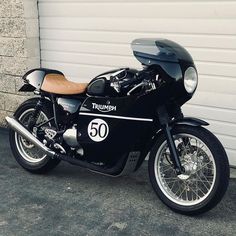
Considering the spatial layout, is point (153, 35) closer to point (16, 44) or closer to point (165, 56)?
point (165, 56)

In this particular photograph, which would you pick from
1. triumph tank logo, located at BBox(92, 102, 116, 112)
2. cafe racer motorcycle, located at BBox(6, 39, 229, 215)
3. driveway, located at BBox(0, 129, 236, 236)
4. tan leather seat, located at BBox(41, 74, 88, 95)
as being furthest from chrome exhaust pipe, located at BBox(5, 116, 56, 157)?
triumph tank logo, located at BBox(92, 102, 116, 112)

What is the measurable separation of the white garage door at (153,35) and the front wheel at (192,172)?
116 cm

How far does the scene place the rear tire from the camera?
4916 millimetres

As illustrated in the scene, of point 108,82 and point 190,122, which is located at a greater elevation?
point 108,82

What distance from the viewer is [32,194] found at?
452 centimetres

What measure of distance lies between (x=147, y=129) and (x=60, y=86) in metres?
1.04

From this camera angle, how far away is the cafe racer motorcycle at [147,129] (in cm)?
393

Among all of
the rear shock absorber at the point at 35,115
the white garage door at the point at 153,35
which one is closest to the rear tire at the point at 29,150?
the rear shock absorber at the point at 35,115

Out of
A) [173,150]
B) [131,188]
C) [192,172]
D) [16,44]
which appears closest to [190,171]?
[192,172]

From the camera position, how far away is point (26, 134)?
15.9 feet

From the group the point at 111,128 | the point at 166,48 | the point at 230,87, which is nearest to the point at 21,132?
the point at 111,128

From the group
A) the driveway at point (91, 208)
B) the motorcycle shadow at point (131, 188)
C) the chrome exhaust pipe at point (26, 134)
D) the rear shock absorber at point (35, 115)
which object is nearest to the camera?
the driveway at point (91, 208)

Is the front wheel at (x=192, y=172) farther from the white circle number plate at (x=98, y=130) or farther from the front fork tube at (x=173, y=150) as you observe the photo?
the white circle number plate at (x=98, y=130)

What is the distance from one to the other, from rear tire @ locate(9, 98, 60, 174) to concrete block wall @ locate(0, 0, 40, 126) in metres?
1.29
